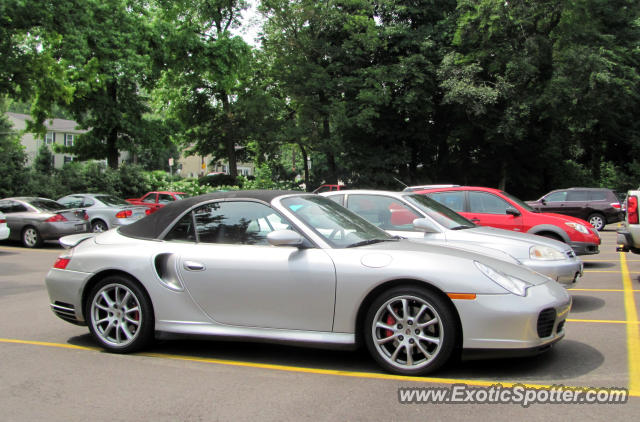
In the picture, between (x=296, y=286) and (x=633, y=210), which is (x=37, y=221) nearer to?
(x=296, y=286)

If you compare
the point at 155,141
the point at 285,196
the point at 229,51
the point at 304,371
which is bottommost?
the point at 304,371

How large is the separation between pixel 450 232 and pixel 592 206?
17.7 metres

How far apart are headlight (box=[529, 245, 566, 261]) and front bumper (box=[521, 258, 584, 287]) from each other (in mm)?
60

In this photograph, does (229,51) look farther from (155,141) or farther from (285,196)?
(285,196)

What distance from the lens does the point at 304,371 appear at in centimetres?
454

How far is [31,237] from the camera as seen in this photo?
631 inches

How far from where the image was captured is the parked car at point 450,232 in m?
7.05

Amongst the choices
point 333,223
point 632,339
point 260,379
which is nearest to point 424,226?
point 333,223

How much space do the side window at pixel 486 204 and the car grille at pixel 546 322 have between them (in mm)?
6165

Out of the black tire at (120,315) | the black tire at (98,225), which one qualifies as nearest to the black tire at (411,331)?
the black tire at (120,315)

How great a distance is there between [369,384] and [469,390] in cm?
70

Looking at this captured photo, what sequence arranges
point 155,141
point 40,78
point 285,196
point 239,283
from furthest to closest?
1. point 155,141
2. point 40,78
3. point 285,196
4. point 239,283

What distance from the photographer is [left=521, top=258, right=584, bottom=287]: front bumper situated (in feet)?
22.8

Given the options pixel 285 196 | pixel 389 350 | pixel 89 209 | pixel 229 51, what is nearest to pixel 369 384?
pixel 389 350
